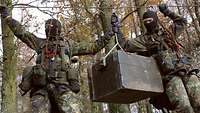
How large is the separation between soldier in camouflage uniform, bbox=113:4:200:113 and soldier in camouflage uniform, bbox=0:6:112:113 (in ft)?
2.40

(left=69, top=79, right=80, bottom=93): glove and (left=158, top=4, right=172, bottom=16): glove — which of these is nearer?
(left=69, top=79, right=80, bottom=93): glove

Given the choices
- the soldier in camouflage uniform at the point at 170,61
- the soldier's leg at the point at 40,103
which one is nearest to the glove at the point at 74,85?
the soldier's leg at the point at 40,103

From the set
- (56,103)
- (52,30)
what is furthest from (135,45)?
(56,103)

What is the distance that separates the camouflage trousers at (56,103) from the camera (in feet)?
19.8

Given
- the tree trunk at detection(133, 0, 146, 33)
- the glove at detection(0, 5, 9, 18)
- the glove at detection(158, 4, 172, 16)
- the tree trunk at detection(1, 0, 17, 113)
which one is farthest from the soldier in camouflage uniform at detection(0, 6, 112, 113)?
the tree trunk at detection(133, 0, 146, 33)

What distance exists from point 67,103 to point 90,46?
1.12m

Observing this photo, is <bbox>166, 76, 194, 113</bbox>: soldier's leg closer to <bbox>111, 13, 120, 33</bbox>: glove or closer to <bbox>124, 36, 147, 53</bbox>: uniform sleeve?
<bbox>124, 36, 147, 53</bbox>: uniform sleeve

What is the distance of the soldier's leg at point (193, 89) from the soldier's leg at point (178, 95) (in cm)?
12

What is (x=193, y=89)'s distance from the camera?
6277 millimetres

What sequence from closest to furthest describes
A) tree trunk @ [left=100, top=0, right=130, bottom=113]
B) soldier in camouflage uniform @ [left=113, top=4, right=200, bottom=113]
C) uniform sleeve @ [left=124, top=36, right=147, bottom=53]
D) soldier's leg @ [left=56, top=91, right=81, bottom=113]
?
1. soldier's leg @ [left=56, top=91, right=81, bottom=113]
2. soldier in camouflage uniform @ [left=113, top=4, right=200, bottom=113]
3. uniform sleeve @ [left=124, top=36, right=147, bottom=53]
4. tree trunk @ [left=100, top=0, right=130, bottom=113]

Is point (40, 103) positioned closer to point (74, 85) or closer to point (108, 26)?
point (74, 85)

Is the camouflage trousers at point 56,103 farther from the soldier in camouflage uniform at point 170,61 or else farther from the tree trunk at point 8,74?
the tree trunk at point 8,74

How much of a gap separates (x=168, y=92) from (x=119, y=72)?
120 cm

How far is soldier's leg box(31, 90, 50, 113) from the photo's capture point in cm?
603
